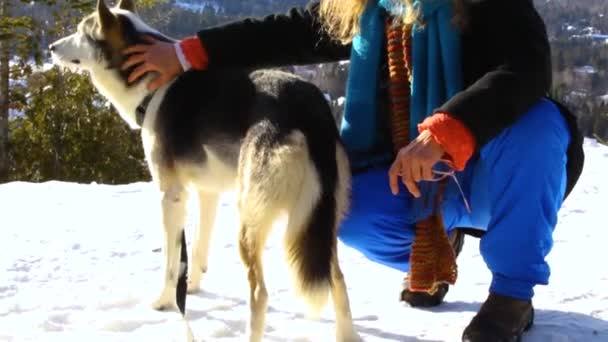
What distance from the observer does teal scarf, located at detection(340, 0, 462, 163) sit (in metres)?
2.50

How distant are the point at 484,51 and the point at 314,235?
885mm

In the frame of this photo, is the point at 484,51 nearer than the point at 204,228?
Yes

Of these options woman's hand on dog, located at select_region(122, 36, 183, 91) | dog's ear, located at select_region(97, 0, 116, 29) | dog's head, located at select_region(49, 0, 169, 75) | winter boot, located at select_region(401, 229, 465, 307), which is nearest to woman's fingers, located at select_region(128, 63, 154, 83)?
woman's hand on dog, located at select_region(122, 36, 183, 91)

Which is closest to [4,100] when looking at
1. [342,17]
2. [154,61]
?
[154,61]

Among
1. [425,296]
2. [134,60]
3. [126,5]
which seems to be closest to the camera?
[425,296]

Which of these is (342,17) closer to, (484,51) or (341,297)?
(484,51)

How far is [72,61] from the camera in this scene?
10.9ft

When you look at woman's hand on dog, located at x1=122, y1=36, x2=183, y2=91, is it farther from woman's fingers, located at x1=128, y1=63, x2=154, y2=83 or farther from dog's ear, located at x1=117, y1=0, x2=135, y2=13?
dog's ear, located at x1=117, y1=0, x2=135, y2=13

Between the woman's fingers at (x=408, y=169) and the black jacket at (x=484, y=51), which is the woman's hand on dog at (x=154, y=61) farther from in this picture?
the woman's fingers at (x=408, y=169)

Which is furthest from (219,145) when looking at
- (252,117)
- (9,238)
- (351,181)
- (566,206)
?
(566,206)

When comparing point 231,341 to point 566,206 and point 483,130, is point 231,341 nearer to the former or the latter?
point 483,130

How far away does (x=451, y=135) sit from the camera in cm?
211

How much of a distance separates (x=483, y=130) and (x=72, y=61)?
206 cm

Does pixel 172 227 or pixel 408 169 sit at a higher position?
pixel 408 169
